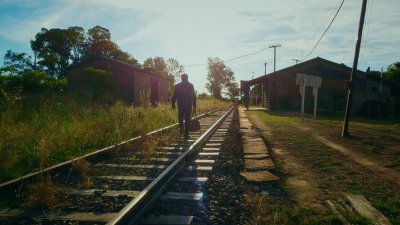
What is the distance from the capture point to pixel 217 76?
361ft

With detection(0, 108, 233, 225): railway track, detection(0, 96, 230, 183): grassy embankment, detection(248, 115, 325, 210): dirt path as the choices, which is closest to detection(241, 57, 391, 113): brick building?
detection(0, 96, 230, 183): grassy embankment

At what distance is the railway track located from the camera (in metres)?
3.76

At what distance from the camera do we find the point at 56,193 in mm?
4484

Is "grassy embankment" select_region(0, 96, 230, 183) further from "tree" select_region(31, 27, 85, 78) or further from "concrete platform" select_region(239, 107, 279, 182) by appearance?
"tree" select_region(31, 27, 85, 78)

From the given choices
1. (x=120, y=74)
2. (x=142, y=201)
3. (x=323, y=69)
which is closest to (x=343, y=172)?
(x=142, y=201)

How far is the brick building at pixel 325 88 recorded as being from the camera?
33.6 m

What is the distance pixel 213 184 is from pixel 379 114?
25.8 meters

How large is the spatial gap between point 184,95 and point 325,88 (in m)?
A: 26.3

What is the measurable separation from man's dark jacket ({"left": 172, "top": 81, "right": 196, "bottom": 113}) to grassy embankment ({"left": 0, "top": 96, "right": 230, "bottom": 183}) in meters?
1.45

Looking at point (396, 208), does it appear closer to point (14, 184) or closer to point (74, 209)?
point (74, 209)

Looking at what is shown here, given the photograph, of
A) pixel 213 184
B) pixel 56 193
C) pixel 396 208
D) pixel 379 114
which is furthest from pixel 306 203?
pixel 379 114

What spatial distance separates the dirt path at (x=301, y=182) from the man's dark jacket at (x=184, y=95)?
372cm

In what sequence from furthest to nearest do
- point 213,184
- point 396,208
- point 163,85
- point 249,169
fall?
point 163,85
point 249,169
point 213,184
point 396,208

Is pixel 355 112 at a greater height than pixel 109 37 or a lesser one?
lesser
